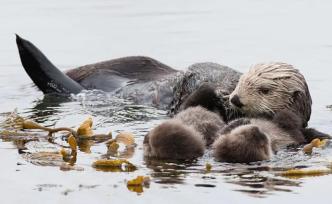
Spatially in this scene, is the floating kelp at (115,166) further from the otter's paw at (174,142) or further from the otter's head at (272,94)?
the otter's head at (272,94)

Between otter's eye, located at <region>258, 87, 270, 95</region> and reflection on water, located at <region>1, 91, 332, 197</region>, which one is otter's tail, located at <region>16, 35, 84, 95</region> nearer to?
reflection on water, located at <region>1, 91, 332, 197</region>

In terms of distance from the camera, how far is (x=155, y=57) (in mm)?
11484

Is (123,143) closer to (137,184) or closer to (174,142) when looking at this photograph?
(174,142)

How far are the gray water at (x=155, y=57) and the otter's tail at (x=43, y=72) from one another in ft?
0.54

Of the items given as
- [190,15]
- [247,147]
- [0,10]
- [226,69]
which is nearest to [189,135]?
[247,147]

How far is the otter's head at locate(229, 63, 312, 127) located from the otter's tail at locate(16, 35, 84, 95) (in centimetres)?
220

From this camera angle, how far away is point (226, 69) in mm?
8031

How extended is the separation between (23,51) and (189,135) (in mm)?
2951

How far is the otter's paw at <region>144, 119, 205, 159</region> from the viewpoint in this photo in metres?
5.86

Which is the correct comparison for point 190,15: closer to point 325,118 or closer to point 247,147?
point 325,118

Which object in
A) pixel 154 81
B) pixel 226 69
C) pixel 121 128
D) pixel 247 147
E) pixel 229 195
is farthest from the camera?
pixel 154 81

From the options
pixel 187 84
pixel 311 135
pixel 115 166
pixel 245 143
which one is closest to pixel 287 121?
pixel 311 135

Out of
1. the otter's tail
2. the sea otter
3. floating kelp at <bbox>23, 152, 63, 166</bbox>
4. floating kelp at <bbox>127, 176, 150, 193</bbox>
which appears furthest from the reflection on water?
the otter's tail

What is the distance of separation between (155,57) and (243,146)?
568cm
